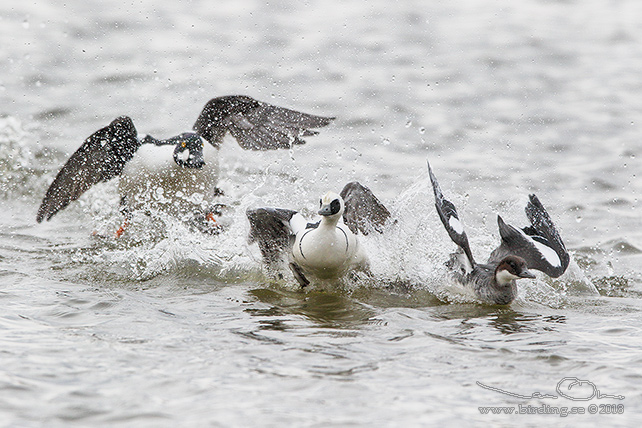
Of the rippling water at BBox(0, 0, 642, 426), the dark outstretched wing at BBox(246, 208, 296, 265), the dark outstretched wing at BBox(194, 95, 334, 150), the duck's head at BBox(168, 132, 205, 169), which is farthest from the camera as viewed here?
the dark outstretched wing at BBox(194, 95, 334, 150)

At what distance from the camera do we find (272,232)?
23.4ft

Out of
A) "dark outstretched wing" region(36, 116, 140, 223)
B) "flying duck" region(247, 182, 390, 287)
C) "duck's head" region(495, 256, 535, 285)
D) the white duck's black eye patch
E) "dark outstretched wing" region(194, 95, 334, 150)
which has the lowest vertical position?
"duck's head" region(495, 256, 535, 285)

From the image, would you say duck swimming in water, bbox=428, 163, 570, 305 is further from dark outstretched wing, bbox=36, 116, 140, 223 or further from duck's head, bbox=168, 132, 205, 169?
dark outstretched wing, bbox=36, 116, 140, 223

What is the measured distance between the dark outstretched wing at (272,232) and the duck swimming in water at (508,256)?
1.38 m

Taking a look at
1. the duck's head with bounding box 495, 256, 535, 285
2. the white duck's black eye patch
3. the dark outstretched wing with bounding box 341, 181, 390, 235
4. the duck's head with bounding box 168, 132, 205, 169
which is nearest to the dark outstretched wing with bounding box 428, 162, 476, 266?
the duck's head with bounding box 495, 256, 535, 285

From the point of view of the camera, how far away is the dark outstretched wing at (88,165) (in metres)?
8.31

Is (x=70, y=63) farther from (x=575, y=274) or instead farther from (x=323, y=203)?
(x=575, y=274)

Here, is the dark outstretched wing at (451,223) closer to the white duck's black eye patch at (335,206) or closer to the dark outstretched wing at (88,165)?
the white duck's black eye patch at (335,206)

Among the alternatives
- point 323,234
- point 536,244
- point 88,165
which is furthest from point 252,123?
point 536,244

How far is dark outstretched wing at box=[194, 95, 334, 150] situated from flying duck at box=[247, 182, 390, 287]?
4.76ft

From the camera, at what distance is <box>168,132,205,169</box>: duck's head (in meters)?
8.50

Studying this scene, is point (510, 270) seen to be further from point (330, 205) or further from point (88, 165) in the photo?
point (88, 165)

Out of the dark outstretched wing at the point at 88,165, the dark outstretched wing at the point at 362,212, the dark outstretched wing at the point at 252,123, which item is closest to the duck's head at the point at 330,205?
the dark outstretched wing at the point at 362,212

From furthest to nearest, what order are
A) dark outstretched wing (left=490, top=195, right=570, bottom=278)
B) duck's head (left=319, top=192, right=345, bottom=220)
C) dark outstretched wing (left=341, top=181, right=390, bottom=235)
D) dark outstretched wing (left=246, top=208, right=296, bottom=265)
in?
dark outstretched wing (left=341, top=181, right=390, bottom=235)
dark outstretched wing (left=246, top=208, right=296, bottom=265)
dark outstretched wing (left=490, top=195, right=570, bottom=278)
duck's head (left=319, top=192, right=345, bottom=220)
